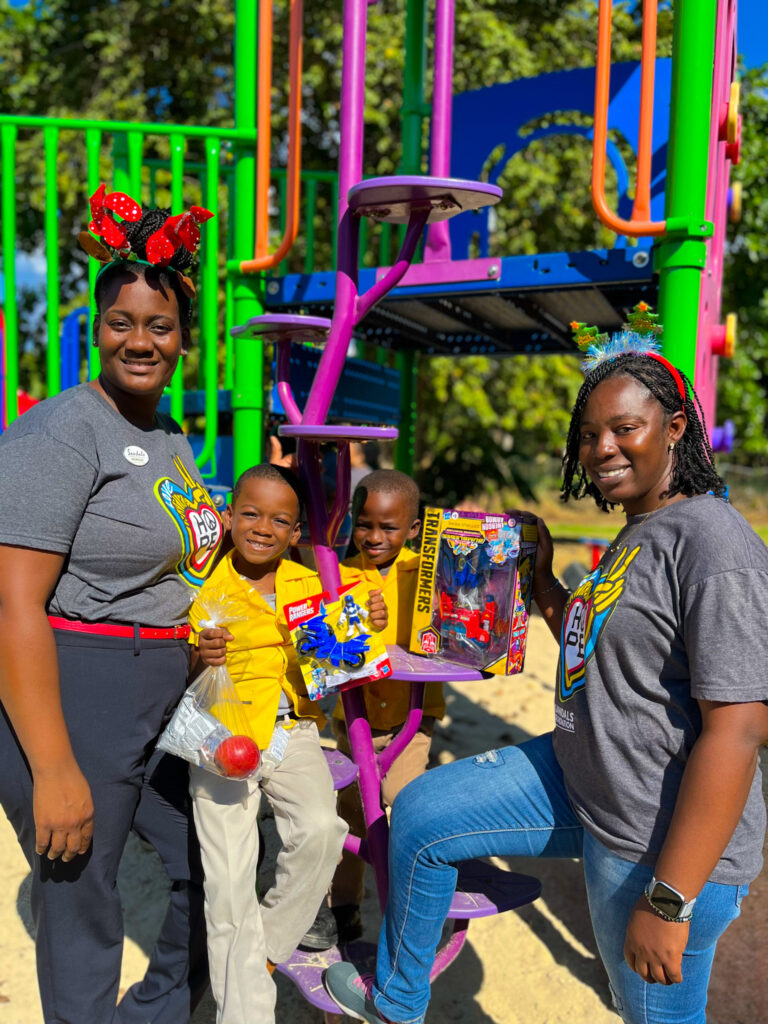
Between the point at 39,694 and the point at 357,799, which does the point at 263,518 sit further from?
the point at 357,799

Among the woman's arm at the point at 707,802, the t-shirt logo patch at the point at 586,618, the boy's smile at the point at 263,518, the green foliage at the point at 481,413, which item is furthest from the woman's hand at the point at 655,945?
the green foliage at the point at 481,413

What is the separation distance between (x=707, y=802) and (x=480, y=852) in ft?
2.17

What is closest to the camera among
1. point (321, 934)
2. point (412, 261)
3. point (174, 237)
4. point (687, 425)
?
point (687, 425)

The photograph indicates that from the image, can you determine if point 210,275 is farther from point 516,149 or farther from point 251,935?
point 251,935

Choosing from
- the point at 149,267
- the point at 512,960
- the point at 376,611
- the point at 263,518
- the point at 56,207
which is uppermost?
the point at 56,207

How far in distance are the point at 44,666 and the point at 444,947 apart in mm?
1566

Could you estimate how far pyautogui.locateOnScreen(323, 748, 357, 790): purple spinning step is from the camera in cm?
254

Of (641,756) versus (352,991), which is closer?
(641,756)

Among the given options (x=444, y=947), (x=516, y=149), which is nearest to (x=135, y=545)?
(x=444, y=947)

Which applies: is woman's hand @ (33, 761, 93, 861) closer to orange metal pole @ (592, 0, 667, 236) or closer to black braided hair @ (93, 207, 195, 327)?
black braided hair @ (93, 207, 195, 327)

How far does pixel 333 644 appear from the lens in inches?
91.3

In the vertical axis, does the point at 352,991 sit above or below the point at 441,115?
below

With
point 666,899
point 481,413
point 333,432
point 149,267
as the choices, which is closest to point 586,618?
point 666,899

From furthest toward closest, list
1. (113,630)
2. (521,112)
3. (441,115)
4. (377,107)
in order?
(377,107)
(521,112)
(441,115)
(113,630)
